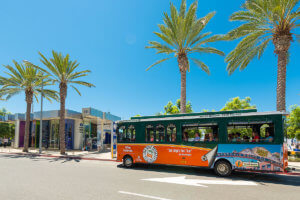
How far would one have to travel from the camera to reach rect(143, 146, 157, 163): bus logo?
1103 centimetres

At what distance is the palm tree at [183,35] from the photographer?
636 inches

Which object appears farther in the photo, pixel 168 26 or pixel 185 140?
pixel 168 26

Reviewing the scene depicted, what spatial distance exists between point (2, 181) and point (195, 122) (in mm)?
8867

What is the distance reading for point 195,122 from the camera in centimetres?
1009

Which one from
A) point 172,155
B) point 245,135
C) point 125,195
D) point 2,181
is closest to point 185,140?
point 172,155

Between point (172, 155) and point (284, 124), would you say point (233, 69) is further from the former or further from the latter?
point (172, 155)

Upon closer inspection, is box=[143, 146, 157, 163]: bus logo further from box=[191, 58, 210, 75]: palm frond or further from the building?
the building

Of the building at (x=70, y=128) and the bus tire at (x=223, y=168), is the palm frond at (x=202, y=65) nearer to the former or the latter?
the bus tire at (x=223, y=168)

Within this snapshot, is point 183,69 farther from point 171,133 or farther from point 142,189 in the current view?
point 142,189

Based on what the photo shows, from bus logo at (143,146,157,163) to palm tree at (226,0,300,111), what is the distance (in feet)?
28.4

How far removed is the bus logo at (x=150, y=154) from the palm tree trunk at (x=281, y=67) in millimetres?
8620

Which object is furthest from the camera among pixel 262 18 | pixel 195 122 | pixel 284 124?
pixel 262 18

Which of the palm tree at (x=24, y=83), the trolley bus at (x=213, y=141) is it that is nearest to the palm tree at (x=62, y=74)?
the palm tree at (x=24, y=83)

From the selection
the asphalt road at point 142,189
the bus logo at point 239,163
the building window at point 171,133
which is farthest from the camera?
the building window at point 171,133
